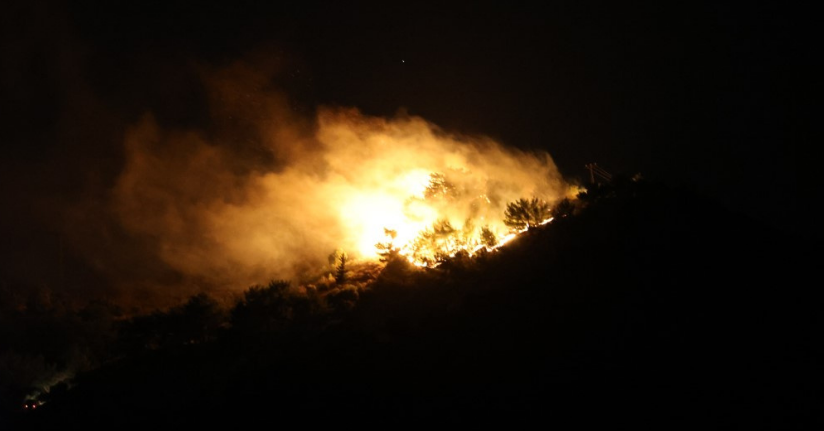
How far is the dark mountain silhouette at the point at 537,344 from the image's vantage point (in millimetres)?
7746

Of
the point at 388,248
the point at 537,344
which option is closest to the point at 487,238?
the point at 388,248

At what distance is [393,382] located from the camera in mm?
8875

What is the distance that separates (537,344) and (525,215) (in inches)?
268

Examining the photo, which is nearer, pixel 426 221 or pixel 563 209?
pixel 563 209

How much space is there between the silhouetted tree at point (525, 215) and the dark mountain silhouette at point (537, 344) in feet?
3.38

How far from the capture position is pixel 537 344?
30.5 feet

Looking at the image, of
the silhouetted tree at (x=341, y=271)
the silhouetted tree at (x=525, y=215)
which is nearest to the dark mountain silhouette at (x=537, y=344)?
the silhouetted tree at (x=525, y=215)

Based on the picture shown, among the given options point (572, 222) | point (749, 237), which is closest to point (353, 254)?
point (572, 222)

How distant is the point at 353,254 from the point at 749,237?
36.4 ft

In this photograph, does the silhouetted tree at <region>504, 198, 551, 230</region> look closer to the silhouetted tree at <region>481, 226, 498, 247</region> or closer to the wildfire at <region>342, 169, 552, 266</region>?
the wildfire at <region>342, 169, 552, 266</region>

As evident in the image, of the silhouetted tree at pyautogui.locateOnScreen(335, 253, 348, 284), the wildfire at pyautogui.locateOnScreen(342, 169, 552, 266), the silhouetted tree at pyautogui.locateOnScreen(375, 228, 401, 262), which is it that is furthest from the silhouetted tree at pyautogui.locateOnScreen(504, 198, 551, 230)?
the silhouetted tree at pyautogui.locateOnScreen(335, 253, 348, 284)

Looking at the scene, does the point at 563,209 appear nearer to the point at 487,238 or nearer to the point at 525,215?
the point at 525,215

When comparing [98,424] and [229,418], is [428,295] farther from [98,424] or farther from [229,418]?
[98,424]

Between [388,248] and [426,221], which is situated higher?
[426,221]
